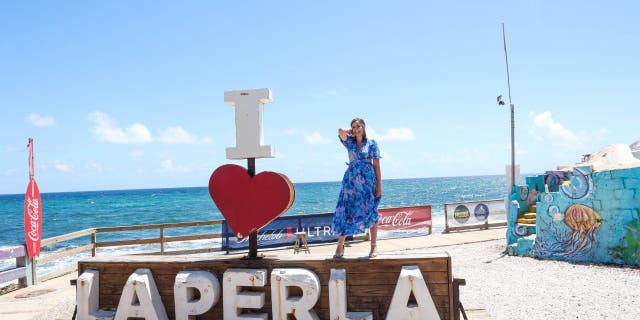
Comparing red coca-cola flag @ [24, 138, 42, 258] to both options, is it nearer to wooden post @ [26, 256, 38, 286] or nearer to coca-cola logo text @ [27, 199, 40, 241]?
coca-cola logo text @ [27, 199, 40, 241]

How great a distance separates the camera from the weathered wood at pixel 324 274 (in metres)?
3.51

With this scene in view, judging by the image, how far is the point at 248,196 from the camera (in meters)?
3.73

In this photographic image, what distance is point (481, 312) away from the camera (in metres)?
4.19

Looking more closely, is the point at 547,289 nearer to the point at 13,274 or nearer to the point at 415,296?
the point at 415,296

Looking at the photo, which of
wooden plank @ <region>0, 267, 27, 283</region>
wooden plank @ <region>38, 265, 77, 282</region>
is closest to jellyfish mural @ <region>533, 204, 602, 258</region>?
wooden plank @ <region>38, 265, 77, 282</region>

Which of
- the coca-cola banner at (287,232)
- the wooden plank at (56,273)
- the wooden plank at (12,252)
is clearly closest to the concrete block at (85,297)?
the wooden plank at (12,252)

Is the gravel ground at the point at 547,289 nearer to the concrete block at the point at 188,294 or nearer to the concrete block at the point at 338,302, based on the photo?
the concrete block at the point at 338,302

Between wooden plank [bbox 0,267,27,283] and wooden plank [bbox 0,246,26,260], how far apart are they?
268 mm

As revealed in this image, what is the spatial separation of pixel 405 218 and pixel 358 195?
37.5ft

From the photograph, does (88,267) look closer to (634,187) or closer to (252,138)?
(252,138)

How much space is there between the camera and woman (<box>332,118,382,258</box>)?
147 inches

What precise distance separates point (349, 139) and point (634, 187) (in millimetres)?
7762

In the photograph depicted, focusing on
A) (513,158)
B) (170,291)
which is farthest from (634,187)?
(170,291)

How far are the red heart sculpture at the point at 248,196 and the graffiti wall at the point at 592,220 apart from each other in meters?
8.12
